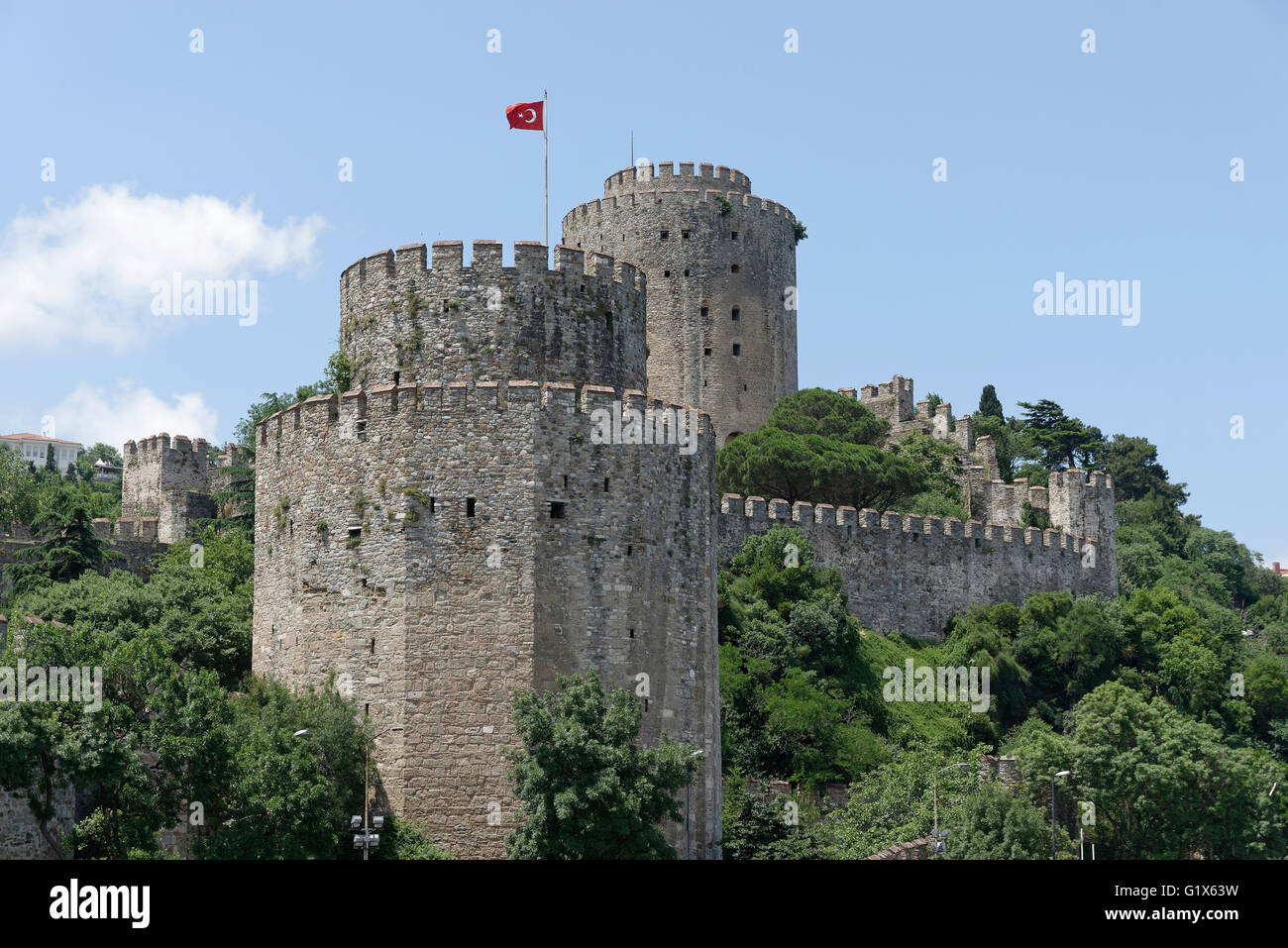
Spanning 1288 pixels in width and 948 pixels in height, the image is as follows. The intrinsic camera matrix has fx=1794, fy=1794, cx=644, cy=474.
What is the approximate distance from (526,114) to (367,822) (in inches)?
690

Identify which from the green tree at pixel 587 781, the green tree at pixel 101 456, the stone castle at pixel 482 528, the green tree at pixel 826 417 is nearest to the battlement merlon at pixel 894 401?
the green tree at pixel 826 417

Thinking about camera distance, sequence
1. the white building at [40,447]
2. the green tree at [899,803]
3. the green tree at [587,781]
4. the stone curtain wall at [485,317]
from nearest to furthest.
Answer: the green tree at [587,781], the stone curtain wall at [485,317], the green tree at [899,803], the white building at [40,447]

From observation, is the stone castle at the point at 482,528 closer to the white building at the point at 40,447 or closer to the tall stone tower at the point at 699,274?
the tall stone tower at the point at 699,274

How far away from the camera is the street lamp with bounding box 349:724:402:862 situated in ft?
97.9

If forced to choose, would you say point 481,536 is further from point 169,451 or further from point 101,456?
point 101,456

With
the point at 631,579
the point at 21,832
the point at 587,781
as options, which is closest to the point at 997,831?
the point at 631,579

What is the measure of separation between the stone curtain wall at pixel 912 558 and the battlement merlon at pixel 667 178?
16.8 meters

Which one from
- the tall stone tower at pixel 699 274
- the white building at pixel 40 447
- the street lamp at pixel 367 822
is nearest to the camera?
the street lamp at pixel 367 822

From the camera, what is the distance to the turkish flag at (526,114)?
135 ft

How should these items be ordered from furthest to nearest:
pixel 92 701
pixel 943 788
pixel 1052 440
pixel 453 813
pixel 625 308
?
pixel 1052 440 → pixel 943 788 → pixel 625 308 → pixel 453 813 → pixel 92 701

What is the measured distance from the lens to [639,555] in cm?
3394
